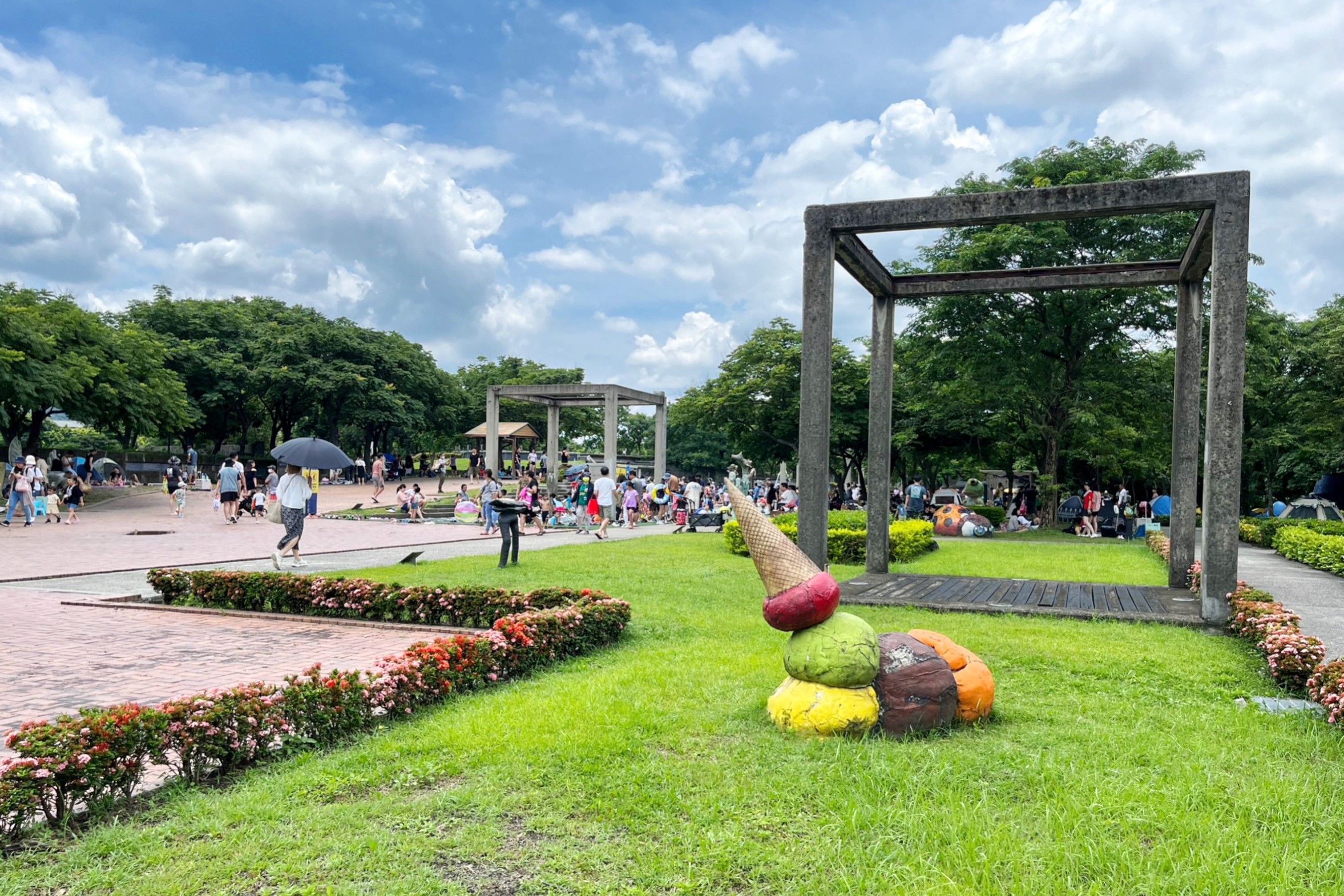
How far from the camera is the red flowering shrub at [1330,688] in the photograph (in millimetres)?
4652

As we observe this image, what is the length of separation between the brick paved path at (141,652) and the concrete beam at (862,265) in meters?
5.73

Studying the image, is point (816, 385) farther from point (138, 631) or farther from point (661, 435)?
point (661, 435)

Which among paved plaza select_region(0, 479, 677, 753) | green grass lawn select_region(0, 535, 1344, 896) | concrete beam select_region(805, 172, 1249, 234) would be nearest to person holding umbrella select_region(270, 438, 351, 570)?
paved plaza select_region(0, 479, 677, 753)

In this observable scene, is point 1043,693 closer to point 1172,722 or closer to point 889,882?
point 1172,722

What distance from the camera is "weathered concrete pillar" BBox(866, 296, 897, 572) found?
11.5 metres

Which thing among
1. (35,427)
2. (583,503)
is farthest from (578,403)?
(35,427)

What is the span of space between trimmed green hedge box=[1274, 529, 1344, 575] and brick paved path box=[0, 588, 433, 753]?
13.7 m

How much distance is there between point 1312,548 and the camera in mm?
15336

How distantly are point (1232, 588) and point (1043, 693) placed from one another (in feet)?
12.6

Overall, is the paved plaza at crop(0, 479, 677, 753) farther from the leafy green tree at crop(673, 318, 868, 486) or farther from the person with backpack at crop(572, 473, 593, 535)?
the leafy green tree at crop(673, 318, 868, 486)

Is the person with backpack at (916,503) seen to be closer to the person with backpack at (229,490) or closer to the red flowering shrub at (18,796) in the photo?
the person with backpack at (229,490)

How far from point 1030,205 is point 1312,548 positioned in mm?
10771

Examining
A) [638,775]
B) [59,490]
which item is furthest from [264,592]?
[59,490]

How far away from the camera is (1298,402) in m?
26.5
